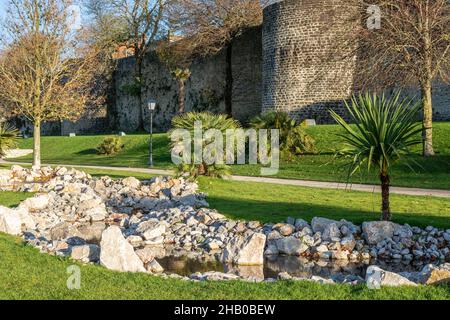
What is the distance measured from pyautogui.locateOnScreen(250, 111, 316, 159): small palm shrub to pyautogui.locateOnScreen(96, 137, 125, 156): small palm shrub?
10.7 metres

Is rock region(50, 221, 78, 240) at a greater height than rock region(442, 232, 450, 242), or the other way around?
rock region(442, 232, 450, 242)

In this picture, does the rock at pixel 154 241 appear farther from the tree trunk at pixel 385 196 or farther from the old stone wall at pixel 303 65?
the old stone wall at pixel 303 65

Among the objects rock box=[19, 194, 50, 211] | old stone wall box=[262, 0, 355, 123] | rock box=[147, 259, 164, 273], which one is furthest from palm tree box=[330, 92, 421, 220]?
old stone wall box=[262, 0, 355, 123]

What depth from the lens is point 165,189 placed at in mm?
17109

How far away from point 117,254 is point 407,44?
52.8 ft

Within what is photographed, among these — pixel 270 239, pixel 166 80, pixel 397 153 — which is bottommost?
pixel 270 239

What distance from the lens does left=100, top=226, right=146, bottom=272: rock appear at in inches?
334

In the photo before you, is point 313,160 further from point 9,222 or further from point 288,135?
point 9,222

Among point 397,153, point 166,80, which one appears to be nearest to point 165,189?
point 397,153

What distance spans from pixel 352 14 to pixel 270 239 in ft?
48.0

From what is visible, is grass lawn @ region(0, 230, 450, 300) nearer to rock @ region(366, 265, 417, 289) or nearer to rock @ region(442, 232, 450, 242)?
rock @ region(366, 265, 417, 289)

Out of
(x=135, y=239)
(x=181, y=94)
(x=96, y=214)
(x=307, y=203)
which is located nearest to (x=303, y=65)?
(x=181, y=94)

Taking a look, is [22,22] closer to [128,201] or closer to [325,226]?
[128,201]
